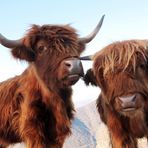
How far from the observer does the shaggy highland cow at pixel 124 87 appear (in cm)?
719

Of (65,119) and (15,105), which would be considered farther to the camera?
(15,105)

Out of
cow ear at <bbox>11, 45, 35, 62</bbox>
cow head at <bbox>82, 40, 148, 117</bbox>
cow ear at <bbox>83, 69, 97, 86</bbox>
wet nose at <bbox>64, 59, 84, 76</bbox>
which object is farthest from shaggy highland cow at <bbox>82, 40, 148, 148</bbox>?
cow ear at <bbox>11, 45, 35, 62</bbox>

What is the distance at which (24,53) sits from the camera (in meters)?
8.52

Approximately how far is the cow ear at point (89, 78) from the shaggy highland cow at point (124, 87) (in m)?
0.20

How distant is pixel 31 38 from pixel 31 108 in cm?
130

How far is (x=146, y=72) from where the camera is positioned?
7.69 m

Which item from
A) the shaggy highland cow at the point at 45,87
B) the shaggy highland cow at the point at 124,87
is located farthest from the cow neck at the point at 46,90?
the shaggy highland cow at the point at 124,87

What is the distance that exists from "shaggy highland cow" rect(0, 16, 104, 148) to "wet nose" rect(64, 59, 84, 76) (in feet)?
0.12

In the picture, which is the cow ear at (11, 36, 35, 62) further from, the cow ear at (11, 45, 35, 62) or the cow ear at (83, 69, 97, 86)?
the cow ear at (83, 69, 97, 86)

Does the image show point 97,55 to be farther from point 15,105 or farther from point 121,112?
point 15,105

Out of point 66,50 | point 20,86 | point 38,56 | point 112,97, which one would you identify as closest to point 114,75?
point 112,97

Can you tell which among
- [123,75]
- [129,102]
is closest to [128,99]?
[129,102]

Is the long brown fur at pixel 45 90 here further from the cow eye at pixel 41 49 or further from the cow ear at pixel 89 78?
the cow ear at pixel 89 78

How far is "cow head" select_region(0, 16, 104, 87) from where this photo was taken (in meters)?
7.91
